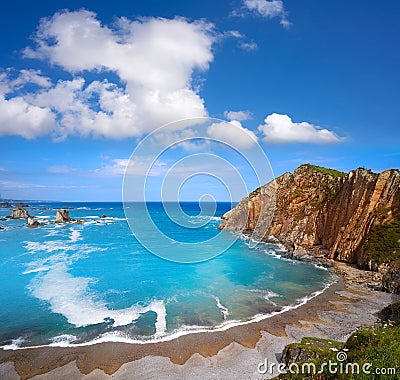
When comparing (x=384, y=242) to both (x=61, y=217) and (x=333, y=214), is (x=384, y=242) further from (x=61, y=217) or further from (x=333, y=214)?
(x=61, y=217)

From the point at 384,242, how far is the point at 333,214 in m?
12.7

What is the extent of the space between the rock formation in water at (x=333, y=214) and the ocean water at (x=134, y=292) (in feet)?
20.8

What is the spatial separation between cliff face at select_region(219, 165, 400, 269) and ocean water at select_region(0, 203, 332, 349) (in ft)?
21.6

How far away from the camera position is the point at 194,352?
661 inches

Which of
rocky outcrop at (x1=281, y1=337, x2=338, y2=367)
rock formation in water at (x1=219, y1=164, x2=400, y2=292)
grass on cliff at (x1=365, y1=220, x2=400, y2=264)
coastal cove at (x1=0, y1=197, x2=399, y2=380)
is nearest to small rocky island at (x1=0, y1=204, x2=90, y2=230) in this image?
rock formation in water at (x1=219, y1=164, x2=400, y2=292)

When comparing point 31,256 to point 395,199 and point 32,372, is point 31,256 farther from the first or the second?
point 395,199

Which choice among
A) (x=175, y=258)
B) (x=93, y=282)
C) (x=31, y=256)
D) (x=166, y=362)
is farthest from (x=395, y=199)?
(x=31, y=256)

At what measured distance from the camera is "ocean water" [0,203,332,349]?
789 inches

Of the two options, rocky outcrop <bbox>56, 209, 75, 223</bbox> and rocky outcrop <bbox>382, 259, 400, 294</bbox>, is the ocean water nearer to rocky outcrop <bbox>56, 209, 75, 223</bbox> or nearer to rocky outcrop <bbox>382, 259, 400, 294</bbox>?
rocky outcrop <bbox>382, 259, 400, 294</bbox>

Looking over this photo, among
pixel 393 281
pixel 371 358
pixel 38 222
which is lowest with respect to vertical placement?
pixel 38 222

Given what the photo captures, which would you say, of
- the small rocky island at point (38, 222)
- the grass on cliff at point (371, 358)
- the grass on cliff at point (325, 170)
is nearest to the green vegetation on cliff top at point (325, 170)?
the grass on cliff at point (325, 170)

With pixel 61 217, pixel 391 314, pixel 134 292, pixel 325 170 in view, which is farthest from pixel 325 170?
pixel 61 217

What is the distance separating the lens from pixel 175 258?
150 ft

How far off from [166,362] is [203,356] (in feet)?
7.33
